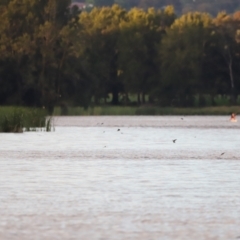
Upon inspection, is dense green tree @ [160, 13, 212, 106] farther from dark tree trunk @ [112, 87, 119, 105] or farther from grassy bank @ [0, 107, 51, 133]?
grassy bank @ [0, 107, 51, 133]

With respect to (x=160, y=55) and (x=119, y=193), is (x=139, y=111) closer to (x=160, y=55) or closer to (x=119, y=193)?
(x=160, y=55)

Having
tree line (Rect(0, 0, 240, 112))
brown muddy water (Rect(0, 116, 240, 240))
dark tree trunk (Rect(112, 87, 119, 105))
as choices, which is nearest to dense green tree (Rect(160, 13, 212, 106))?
tree line (Rect(0, 0, 240, 112))

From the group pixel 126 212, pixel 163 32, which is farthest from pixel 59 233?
pixel 163 32

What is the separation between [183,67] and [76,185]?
88.0m

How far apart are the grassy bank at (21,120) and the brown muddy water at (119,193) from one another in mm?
9057

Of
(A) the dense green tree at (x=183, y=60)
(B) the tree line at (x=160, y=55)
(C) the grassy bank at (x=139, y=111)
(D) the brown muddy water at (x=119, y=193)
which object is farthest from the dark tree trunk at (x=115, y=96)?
(D) the brown muddy water at (x=119, y=193)

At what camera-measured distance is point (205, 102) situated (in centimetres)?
11238

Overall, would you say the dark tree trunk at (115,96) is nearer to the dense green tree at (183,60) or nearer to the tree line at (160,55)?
the tree line at (160,55)

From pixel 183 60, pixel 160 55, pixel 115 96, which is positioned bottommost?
pixel 115 96

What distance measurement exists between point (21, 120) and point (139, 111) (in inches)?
1941

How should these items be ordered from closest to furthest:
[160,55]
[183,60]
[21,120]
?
1. [21,120]
2. [183,60]
3. [160,55]

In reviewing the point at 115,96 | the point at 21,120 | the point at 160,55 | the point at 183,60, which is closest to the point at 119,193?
the point at 21,120

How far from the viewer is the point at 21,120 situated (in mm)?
48344

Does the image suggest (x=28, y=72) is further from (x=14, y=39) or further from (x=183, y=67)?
(x=183, y=67)
